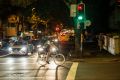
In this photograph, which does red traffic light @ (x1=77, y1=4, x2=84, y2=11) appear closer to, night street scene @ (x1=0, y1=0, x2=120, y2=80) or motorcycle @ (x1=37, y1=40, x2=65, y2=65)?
night street scene @ (x1=0, y1=0, x2=120, y2=80)

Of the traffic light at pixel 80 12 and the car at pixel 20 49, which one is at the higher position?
the traffic light at pixel 80 12

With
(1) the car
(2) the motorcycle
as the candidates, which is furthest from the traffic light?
(1) the car

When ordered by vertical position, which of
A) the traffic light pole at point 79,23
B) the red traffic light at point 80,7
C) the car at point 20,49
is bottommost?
the car at point 20,49

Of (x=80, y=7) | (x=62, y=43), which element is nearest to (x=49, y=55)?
(x=80, y=7)

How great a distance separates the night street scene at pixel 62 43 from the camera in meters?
20.2

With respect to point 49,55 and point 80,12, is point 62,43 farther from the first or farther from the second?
point 49,55

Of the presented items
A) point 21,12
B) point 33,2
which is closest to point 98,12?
point 33,2

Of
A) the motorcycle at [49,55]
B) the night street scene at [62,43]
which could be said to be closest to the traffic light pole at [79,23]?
the night street scene at [62,43]

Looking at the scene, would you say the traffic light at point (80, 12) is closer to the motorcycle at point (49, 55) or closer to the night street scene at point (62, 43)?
the night street scene at point (62, 43)

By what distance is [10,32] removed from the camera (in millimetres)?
88062

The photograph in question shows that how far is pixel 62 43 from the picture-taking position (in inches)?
2525

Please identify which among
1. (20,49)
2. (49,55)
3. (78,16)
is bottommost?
(20,49)

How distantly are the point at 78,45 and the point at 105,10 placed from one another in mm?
34768

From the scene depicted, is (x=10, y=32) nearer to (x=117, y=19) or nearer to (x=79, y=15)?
(x=117, y=19)
